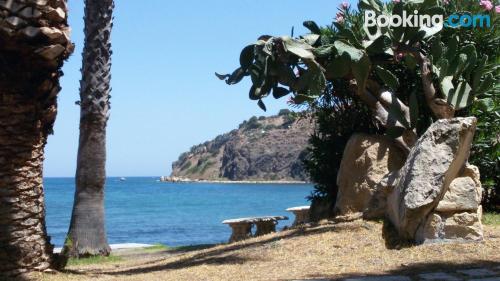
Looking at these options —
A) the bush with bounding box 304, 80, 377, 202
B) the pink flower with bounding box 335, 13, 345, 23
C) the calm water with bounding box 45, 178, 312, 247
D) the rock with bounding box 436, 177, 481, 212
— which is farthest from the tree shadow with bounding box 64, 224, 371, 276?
the calm water with bounding box 45, 178, 312, 247

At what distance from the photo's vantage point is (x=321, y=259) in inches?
282

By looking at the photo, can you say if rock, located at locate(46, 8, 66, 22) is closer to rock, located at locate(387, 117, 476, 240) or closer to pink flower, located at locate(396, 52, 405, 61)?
rock, located at locate(387, 117, 476, 240)

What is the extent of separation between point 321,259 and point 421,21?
12.4 ft

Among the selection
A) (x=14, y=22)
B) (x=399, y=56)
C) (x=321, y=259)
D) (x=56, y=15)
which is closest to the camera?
(x=14, y=22)

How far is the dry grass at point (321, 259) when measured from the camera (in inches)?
257

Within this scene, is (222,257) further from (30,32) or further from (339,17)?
(339,17)

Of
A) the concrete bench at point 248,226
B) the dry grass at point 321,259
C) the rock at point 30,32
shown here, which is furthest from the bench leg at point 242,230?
the rock at point 30,32

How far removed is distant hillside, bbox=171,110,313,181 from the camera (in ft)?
326

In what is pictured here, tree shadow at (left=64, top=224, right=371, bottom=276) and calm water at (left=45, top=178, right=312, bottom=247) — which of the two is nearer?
tree shadow at (left=64, top=224, right=371, bottom=276)

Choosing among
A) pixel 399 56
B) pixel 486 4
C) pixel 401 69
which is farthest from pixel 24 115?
pixel 486 4

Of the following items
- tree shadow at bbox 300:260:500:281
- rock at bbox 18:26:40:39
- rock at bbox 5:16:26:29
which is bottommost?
tree shadow at bbox 300:260:500:281

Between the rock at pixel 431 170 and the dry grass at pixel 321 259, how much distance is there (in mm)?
370

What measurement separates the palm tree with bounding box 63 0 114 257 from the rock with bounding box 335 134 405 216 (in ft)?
14.4

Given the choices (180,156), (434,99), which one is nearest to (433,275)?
(434,99)
